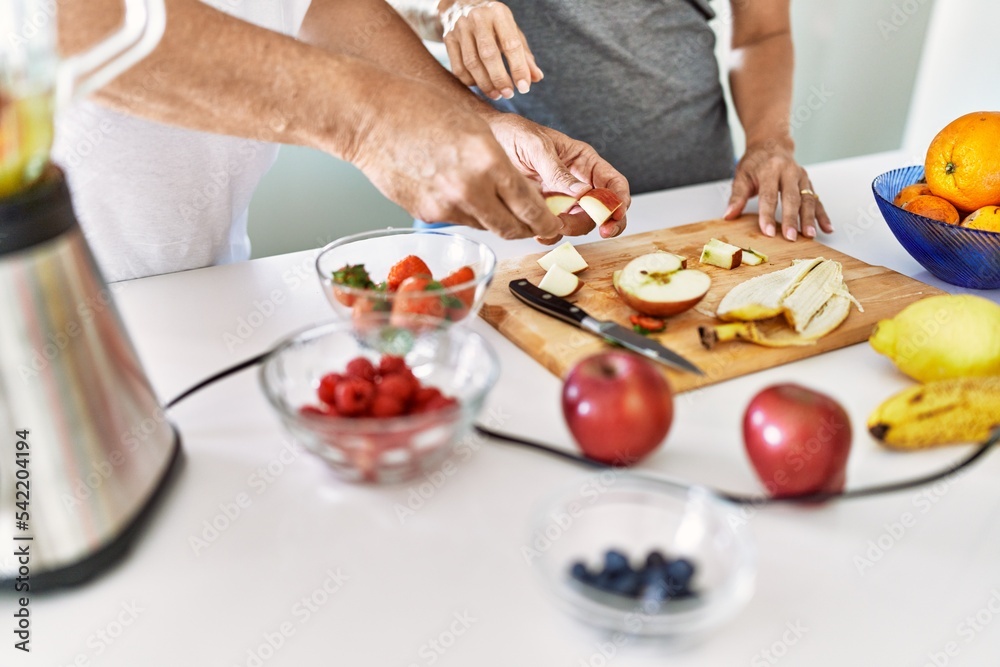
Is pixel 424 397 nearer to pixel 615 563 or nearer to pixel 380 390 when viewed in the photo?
pixel 380 390

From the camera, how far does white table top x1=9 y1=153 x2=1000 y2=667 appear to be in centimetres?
67

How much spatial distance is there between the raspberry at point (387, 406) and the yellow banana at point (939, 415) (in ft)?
1.74

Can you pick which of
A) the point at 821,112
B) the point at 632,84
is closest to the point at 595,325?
the point at 632,84

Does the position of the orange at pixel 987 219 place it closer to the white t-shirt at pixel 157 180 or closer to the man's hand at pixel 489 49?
the man's hand at pixel 489 49

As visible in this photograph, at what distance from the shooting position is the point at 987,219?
4.06 feet

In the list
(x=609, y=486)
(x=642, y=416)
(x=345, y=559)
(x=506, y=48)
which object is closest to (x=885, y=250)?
(x=506, y=48)

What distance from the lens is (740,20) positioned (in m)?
2.03

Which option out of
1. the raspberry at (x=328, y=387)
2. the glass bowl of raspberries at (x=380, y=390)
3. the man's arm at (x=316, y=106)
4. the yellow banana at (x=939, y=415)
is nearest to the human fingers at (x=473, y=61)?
the man's arm at (x=316, y=106)

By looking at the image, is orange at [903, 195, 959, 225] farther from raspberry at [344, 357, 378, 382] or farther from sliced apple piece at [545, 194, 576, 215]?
raspberry at [344, 357, 378, 382]

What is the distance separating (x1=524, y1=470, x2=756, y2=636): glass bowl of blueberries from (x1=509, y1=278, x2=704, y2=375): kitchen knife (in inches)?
10.9

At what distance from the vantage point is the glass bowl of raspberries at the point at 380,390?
2.52 ft

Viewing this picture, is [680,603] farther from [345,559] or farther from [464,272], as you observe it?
[464,272]

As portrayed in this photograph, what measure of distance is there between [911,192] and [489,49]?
75 centimetres

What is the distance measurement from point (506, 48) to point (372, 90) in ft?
1.51
